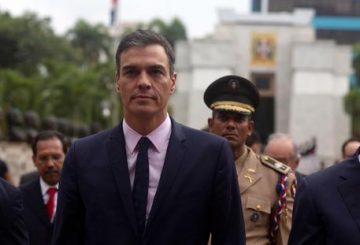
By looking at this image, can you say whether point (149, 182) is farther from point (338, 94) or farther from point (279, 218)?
point (338, 94)

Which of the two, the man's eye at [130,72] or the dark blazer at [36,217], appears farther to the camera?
the dark blazer at [36,217]

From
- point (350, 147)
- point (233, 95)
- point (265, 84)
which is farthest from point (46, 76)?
point (233, 95)

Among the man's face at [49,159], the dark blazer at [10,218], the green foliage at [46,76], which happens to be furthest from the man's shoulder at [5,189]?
the green foliage at [46,76]

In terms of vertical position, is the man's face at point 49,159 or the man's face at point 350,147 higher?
the man's face at point 49,159

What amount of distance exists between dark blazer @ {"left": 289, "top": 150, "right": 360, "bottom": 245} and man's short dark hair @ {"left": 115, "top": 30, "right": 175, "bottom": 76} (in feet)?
2.25

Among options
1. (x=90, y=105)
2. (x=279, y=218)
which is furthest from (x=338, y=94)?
(x=279, y=218)

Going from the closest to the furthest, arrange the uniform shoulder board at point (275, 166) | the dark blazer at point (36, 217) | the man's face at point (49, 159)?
the uniform shoulder board at point (275, 166), the dark blazer at point (36, 217), the man's face at point (49, 159)

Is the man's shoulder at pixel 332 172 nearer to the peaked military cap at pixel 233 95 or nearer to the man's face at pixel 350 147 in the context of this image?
the peaked military cap at pixel 233 95

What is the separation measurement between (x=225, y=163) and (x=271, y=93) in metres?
54.2

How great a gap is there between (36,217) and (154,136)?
2.57 metres

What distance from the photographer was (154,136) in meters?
3.40

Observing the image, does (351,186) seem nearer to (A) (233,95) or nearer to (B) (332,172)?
(B) (332,172)

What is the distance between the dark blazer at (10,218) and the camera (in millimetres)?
3977

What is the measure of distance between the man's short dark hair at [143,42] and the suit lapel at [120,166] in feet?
0.81
